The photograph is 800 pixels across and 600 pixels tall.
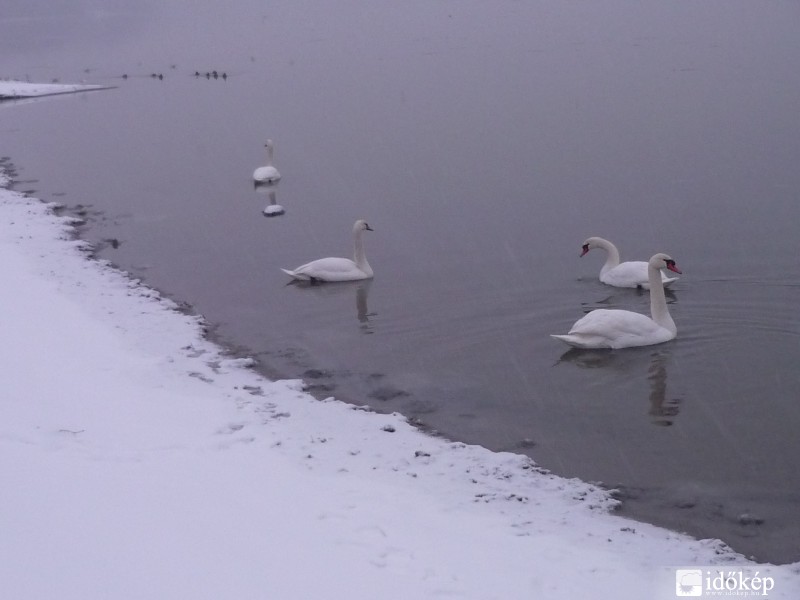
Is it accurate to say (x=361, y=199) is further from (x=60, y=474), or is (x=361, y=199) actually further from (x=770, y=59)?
(x=770, y=59)

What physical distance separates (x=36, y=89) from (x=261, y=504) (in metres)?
32.9

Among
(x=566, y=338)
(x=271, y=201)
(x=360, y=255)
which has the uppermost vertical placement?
(x=271, y=201)

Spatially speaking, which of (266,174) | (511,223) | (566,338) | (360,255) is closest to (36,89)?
(266,174)

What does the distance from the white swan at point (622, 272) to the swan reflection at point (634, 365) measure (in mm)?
2121

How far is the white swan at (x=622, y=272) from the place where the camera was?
12375 millimetres

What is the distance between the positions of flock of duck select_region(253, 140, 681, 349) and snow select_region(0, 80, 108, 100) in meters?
24.9

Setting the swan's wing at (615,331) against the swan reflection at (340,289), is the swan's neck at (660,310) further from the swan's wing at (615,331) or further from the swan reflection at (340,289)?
the swan reflection at (340,289)

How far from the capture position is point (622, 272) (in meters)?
12.5

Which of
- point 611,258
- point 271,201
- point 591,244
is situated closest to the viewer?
point 611,258

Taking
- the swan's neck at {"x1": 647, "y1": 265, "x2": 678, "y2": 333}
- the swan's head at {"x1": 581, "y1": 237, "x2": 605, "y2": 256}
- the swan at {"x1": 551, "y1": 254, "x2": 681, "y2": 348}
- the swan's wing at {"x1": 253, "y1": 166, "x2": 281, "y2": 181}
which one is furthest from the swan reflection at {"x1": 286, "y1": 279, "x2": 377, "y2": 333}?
the swan's wing at {"x1": 253, "y1": 166, "x2": 281, "y2": 181}

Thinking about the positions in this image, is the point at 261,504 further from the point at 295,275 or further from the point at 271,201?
the point at 271,201

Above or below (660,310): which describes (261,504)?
below

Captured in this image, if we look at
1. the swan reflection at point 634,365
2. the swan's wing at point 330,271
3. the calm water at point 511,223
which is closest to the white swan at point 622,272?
the calm water at point 511,223

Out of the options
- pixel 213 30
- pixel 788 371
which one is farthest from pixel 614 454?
pixel 213 30
